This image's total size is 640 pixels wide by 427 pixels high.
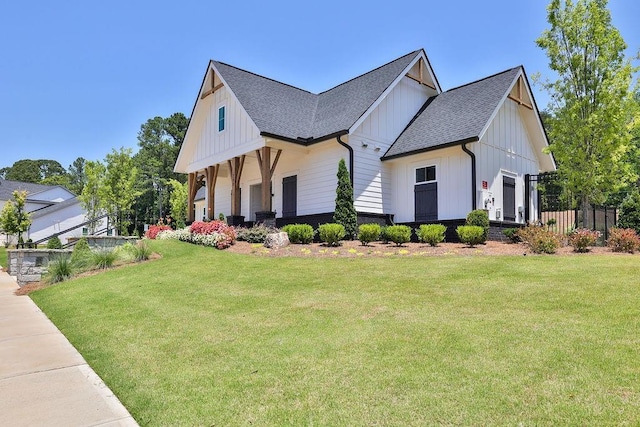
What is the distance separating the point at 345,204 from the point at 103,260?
7.56 metres

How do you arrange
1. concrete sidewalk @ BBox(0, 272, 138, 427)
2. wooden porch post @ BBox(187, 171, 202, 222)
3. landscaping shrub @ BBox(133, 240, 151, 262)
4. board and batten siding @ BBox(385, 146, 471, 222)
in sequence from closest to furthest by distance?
concrete sidewalk @ BBox(0, 272, 138, 427)
landscaping shrub @ BBox(133, 240, 151, 262)
board and batten siding @ BBox(385, 146, 471, 222)
wooden porch post @ BBox(187, 171, 202, 222)

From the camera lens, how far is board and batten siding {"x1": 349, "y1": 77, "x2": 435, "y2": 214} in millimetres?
15078

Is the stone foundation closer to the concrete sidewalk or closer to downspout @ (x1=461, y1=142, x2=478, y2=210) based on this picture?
the concrete sidewalk

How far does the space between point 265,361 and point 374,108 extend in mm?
12782

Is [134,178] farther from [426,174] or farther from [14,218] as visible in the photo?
[426,174]

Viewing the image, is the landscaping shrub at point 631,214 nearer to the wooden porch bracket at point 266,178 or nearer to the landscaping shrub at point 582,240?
the landscaping shrub at point 582,240

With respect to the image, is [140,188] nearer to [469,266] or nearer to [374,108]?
[374,108]

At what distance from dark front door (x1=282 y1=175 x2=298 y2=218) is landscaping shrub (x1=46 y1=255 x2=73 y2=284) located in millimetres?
8305

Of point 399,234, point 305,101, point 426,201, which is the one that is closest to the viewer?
point 399,234

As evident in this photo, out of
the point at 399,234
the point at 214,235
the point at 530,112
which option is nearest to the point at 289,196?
the point at 214,235

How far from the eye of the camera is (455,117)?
15.3m

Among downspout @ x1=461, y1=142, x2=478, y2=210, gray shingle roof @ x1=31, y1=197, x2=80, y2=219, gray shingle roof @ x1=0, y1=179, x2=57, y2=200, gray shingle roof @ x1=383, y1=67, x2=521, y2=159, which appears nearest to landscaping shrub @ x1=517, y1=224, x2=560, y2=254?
downspout @ x1=461, y1=142, x2=478, y2=210

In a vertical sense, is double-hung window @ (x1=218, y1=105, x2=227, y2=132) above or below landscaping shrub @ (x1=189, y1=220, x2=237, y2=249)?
above

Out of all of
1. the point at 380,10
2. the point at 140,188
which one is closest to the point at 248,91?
the point at 380,10
